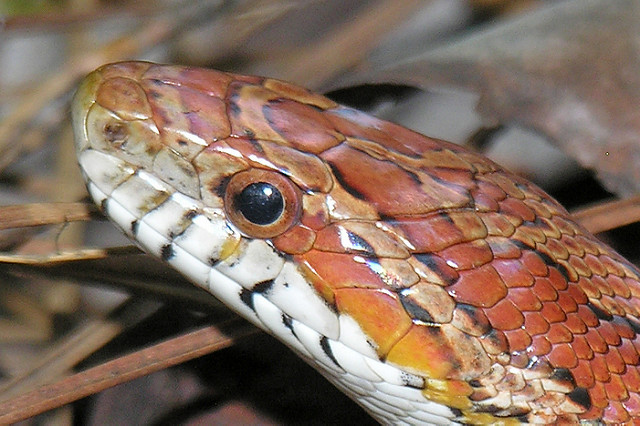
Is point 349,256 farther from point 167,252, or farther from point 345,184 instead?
point 167,252

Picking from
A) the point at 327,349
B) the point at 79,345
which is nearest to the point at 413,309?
the point at 327,349

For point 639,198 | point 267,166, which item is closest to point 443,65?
point 639,198

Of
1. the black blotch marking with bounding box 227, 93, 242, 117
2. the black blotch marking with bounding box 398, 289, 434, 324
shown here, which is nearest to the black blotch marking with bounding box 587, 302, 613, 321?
the black blotch marking with bounding box 398, 289, 434, 324

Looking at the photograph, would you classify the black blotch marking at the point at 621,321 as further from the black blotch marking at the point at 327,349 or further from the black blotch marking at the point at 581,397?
the black blotch marking at the point at 327,349

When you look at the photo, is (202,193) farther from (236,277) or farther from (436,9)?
(436,9)

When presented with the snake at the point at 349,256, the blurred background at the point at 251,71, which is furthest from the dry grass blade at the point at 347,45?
the snake at the point at 349,256

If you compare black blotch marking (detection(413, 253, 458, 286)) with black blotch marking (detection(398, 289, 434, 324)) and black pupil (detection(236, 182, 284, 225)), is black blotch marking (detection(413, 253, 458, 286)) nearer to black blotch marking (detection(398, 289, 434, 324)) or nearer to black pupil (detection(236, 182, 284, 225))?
black blotch marking (detection(398, 289, 434, 324))
